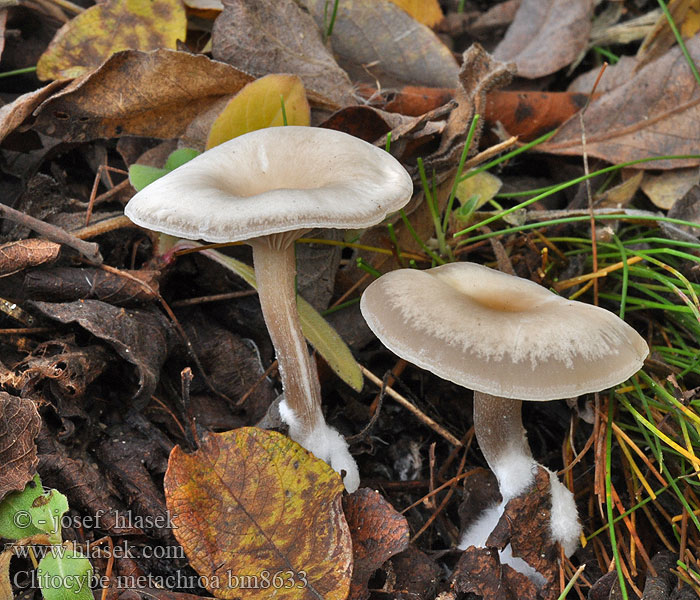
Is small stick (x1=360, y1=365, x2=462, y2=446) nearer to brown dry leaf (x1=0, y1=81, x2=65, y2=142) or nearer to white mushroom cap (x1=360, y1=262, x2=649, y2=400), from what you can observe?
white mushroom cap (x1=360, y1=262, x2=649, y2=400)

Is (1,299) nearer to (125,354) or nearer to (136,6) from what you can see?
(125,354)

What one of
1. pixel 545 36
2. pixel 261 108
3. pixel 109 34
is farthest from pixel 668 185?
pixel 109 34

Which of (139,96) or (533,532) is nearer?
(533,532)

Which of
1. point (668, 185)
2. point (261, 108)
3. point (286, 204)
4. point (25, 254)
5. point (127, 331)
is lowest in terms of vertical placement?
point (127, 331)

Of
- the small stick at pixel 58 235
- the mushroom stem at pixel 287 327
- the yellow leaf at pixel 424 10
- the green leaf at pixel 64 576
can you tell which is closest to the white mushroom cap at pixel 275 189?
the mushroom stem at pixel 287 327

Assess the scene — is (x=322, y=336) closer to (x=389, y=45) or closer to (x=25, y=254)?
(x=25, y=254)

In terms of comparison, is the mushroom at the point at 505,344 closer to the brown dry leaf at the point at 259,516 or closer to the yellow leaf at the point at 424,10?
the brown dry leaf at the point at 259,516
